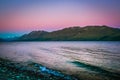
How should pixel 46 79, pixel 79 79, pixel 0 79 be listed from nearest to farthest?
pixel 0 79 → pixel 46 79 → pixel 79 79

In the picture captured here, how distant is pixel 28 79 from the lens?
19.2 metres

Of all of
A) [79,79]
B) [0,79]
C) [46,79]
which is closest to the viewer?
[0,79]

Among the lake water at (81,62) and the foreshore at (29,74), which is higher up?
the foreshore at (29,74)

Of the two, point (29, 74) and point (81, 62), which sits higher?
point (29, 74)

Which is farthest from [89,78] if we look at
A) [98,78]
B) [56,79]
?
[56,79]

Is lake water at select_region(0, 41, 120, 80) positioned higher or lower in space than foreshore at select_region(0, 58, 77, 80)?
lower

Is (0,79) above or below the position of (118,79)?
above

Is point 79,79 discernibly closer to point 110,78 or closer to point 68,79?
point 68,79

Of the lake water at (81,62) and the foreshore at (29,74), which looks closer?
the foreshore at (29,74)

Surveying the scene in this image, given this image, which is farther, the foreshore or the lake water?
the lake water

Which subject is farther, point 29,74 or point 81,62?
point 81,62

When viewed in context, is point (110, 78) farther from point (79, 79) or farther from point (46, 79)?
point (46, 79)

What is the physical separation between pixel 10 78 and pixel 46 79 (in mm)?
4277

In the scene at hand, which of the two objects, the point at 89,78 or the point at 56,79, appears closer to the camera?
the point at 56,79
